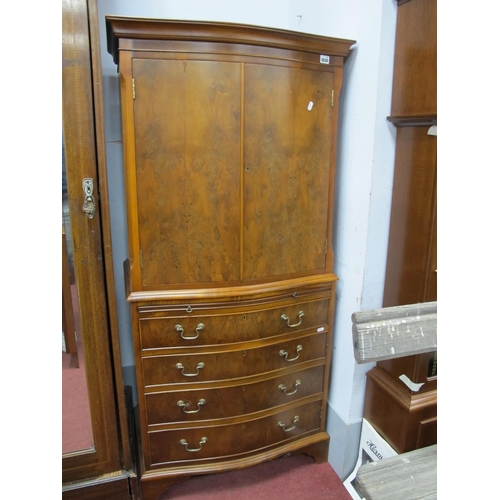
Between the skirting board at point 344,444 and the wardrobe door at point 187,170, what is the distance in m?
0.87

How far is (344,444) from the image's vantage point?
5.68 ft

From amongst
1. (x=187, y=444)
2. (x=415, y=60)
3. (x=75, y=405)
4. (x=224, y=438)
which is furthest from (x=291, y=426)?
(x=415, y=60)

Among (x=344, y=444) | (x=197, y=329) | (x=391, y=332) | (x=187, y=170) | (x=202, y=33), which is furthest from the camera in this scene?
(x=344, y=444)

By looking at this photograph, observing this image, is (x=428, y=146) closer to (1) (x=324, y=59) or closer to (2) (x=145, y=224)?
(1) (x=324, y=59)

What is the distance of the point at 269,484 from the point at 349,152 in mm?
1485

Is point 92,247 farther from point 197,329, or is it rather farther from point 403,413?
point 403,413

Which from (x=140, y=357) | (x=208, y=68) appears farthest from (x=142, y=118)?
(x=140, y=357)

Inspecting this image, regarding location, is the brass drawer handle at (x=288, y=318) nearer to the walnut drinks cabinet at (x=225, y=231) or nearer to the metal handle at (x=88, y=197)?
the walnut drinks cabinet at (x=225, y=231)

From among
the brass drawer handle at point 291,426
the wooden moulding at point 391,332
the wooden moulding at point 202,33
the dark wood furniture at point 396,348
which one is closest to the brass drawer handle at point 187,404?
the brass drawer handle at point 291,426

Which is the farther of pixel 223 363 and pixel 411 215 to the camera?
pixel 223 363

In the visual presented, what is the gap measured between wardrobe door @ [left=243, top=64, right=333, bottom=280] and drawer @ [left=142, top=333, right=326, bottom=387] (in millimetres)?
314

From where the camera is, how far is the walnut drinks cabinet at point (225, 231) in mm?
1298

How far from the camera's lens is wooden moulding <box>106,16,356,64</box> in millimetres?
1217

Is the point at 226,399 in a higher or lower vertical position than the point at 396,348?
lower
